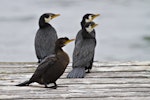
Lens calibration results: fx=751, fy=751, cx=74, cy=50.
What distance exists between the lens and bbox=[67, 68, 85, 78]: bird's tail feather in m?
8.67

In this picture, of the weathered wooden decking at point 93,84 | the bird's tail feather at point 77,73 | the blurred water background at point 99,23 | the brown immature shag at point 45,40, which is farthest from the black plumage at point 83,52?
the blurred water background at point 99,23

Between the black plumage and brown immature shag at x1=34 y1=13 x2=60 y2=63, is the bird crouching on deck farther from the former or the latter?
brown immature shag at x1=34 y1=13 x2=60 y2=63

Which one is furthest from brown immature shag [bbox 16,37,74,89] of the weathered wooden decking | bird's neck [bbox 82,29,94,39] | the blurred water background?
the blurred water background

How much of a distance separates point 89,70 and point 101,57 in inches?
181

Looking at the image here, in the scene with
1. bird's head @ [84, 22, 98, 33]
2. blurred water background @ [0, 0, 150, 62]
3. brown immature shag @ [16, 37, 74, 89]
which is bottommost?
blurred water background @ [0, 0, 150, 62]

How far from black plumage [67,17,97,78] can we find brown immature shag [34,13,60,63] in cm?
54

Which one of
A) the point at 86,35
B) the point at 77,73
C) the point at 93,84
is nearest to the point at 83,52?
the point at 86,35

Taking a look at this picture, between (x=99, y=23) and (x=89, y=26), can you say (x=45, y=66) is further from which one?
(x=99, y=23)

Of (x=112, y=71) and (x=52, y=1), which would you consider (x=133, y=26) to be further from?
(x=112, y=71)

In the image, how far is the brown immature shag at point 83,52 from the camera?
8.83 metres

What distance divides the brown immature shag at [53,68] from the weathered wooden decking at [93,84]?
10 cm

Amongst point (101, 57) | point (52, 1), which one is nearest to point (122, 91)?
point (101, 57)

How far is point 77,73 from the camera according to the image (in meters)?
8.76

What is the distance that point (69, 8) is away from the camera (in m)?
17.6
